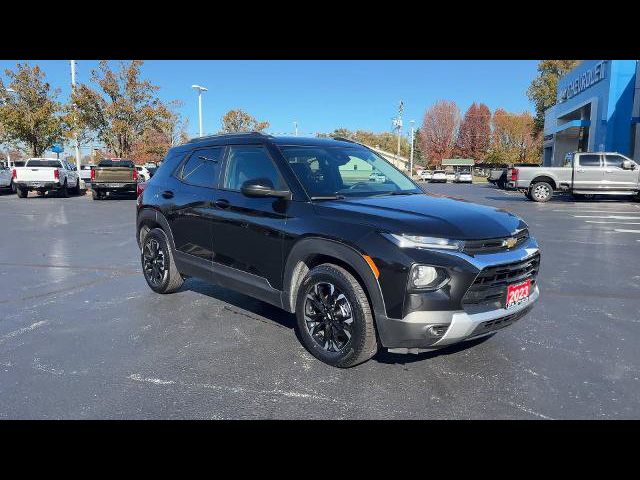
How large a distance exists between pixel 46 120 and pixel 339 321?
96.9 ft

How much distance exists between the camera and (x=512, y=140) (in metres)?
83.4

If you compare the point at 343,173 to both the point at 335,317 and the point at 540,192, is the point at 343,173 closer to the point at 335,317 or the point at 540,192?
the point at 335,317

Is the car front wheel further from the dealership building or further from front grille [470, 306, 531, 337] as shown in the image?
front grille [470, 306, 531, 337]

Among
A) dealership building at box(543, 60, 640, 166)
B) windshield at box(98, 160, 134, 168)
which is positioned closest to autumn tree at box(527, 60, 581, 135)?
dealership building at box(543, 60, 640, 166)

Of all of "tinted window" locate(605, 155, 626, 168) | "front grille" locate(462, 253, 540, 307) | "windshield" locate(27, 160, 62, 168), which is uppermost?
"tinted window" locate(605, 155, 626, 168)

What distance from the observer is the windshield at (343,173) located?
4.12 metres

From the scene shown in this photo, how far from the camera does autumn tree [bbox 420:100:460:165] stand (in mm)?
90938

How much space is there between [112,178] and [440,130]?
8017cm

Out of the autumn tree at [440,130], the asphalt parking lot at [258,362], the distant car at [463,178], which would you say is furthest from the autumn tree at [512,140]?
the asphalt parking lot at [258,362]

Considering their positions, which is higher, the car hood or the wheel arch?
the wheel arch

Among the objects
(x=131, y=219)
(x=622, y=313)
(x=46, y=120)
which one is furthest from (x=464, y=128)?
(x=622, y=313)

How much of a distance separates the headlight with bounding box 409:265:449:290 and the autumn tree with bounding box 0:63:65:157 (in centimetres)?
2919

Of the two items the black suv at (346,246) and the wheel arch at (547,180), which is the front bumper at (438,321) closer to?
the black suv at (346,246)
